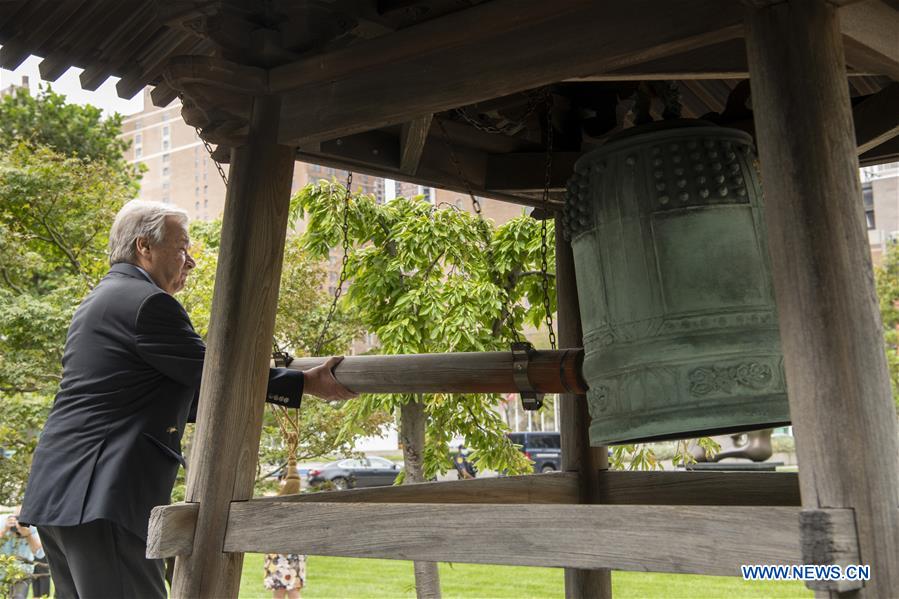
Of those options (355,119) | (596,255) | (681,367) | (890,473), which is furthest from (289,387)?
(890,473)

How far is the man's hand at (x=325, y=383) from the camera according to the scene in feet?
10.4

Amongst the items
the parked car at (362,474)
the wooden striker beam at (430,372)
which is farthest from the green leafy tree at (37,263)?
the parked car at (362,474)

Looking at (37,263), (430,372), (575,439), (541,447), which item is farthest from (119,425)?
(541,447)

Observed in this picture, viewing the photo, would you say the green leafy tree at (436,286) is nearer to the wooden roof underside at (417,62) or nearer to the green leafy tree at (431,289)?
the green leafy tree at (431,289)

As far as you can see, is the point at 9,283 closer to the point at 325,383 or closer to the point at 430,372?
the point at 325,383

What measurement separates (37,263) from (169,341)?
946cm

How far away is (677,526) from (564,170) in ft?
7.09

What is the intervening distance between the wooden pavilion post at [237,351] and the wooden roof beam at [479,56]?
0.13 meters

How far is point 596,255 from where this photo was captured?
2.60 meters

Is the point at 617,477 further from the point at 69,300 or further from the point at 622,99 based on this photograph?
the point at 69,300

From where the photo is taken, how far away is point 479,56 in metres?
2.50

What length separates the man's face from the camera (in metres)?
3.12

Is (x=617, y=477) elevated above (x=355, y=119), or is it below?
below

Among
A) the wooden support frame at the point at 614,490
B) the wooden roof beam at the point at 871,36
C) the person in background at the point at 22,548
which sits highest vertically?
the wooden roof beam at the point at 871,36
